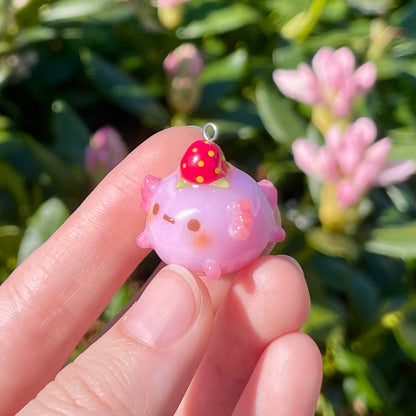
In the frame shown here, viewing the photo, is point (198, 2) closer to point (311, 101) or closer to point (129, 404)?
point (311, 101)

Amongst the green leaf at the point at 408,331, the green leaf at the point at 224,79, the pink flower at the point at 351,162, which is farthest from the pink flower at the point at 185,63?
the green leaf at the point at 408,331

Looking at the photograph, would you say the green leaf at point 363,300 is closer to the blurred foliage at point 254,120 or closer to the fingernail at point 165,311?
the blurred foliage at point 254,120

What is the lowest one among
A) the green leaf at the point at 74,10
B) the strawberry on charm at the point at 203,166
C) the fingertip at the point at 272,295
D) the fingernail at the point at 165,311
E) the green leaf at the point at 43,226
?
the green leaf at the point at 43,226

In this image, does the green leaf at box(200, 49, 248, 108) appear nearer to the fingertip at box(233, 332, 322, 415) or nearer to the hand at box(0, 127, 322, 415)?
the hand at box(0, 127, 322, 415)

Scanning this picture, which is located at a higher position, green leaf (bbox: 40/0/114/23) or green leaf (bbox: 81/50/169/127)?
green leaf (bbox: 40/0/114/23)

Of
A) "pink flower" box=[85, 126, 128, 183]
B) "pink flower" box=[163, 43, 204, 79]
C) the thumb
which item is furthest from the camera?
"pink flower" box=[163, 43, 204, 79]

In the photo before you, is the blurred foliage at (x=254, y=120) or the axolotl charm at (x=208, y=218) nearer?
the axolotl charm at (x=208, y=218)

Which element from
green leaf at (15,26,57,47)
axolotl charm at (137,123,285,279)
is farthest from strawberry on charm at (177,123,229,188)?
green leaf at (15,26,57,47)

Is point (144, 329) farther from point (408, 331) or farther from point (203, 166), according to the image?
point (408, 331)
